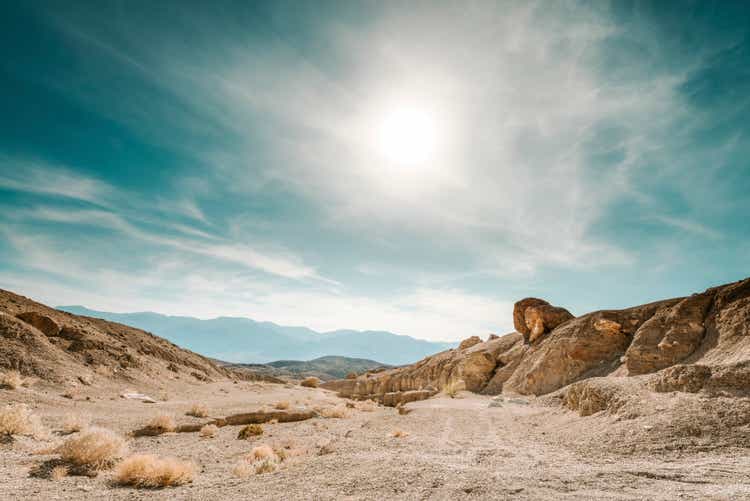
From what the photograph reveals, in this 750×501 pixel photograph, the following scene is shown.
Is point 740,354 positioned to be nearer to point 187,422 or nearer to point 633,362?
point 633,362

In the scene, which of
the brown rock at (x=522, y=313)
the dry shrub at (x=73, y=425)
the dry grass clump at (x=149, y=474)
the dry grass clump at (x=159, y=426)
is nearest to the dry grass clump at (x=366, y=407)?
the dry grass clump at (x=159, y=426)

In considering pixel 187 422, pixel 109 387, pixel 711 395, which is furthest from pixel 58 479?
pixel 109 387

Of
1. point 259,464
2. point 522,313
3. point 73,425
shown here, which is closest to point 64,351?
point 73,425

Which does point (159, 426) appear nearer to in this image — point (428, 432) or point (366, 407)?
point (428, 432)

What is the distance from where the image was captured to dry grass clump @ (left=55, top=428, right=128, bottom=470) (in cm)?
802

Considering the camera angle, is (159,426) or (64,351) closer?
(159,426)

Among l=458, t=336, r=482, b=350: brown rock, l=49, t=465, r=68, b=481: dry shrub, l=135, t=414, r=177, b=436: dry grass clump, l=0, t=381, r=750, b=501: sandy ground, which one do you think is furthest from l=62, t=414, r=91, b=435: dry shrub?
l=458, t=336, r=482, b=350: brown rock

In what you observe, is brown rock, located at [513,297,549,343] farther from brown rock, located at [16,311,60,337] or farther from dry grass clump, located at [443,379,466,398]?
brown rock, located at [16,311,60,337]

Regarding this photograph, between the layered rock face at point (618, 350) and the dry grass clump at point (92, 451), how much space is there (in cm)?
1598

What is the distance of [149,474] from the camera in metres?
7.07

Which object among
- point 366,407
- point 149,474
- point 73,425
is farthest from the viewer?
point 366,407

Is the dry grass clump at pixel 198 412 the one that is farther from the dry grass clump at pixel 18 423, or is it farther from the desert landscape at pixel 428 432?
the dry grass clump at pixel 18 423

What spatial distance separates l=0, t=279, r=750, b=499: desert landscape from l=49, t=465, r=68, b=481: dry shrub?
3 centimetres

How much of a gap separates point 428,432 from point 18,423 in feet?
45.4
